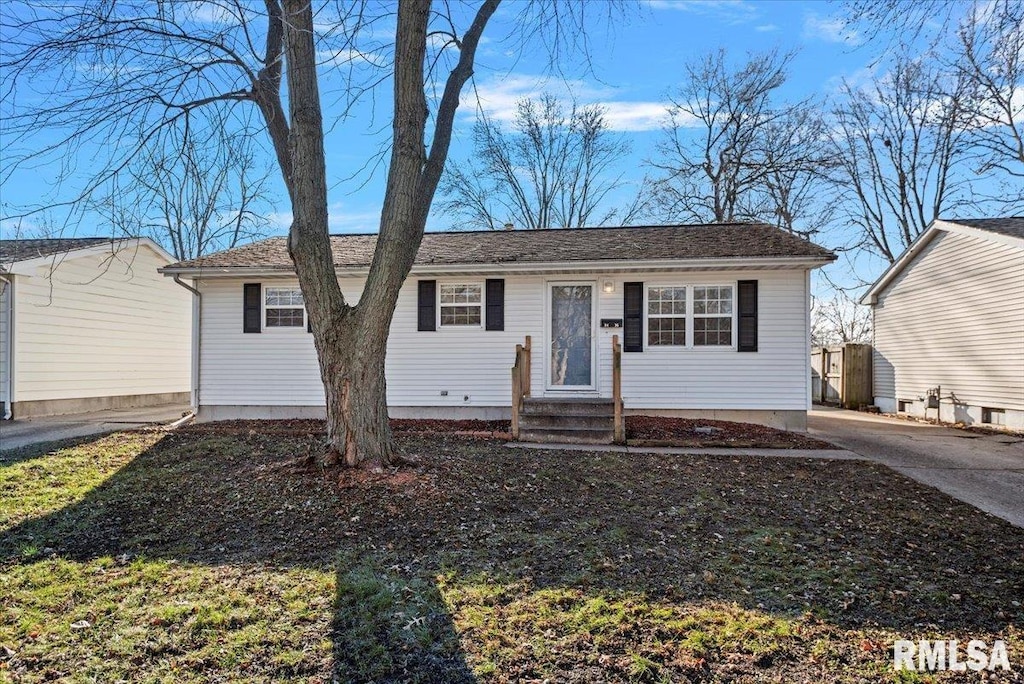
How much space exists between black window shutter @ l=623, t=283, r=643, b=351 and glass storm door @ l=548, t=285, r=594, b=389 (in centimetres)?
62

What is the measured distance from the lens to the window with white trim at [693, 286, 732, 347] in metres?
9.84

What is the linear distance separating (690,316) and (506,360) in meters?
3.39

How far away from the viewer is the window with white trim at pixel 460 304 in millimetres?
10422

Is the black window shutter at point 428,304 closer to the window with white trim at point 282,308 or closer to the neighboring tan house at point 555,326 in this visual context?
the neighboring tan house at point 555,326

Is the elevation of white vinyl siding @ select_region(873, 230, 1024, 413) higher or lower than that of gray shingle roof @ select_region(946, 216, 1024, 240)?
lower

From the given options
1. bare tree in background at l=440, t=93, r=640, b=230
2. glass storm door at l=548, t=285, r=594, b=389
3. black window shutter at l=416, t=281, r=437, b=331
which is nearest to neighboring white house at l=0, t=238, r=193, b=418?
black window shutter at l=416, t=281, r=437, b=331

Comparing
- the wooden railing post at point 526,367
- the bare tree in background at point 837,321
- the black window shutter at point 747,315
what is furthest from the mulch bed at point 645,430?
the bare tree in background at point 837,321

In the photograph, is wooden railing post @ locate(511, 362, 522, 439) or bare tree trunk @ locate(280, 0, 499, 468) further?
wooden railing post @ locate(511, 362, 522, 439)

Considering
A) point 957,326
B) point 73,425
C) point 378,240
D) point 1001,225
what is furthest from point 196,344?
point 1001,225

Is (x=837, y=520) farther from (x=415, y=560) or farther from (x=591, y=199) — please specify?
(x=591, y=199)

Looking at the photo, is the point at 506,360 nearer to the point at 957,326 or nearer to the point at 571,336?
the point at 571,336

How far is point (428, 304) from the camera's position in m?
10.5

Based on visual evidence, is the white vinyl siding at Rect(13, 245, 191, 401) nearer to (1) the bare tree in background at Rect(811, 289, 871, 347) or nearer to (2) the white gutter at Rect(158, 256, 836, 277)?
(2) the white gutter at Rect(158, 256, 836, 277)

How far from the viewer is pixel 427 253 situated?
10.9 meters
